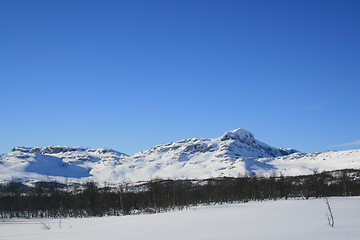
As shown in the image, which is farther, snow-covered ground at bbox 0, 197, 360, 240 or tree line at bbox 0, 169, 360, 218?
tree line at bbox 0, 169, 360, 218

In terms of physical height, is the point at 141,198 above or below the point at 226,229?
below

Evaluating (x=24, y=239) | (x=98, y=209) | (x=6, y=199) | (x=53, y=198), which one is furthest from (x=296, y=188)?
(x=24, y=239)

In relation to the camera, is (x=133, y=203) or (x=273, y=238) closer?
(x=273, y=238)

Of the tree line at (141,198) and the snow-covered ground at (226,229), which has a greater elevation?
the snow-covered ground at (226,229)

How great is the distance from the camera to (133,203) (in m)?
97.0

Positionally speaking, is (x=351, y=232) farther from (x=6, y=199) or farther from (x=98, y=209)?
(x=6, y=199)

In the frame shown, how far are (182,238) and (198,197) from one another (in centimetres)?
10745

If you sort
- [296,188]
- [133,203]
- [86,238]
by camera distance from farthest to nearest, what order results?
[296,188] → [133,203] → [86,238]

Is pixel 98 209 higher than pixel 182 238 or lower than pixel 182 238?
lower

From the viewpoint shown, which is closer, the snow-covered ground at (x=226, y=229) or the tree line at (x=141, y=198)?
the snow-covered ground at (x=226, y=229)

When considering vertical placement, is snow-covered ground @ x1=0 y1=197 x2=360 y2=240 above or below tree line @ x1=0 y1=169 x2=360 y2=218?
above

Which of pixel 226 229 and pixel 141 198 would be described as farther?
pixel 141 198

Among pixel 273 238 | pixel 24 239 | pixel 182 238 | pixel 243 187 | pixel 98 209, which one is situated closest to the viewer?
pixel 273 238

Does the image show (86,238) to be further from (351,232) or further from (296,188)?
(296,188)
